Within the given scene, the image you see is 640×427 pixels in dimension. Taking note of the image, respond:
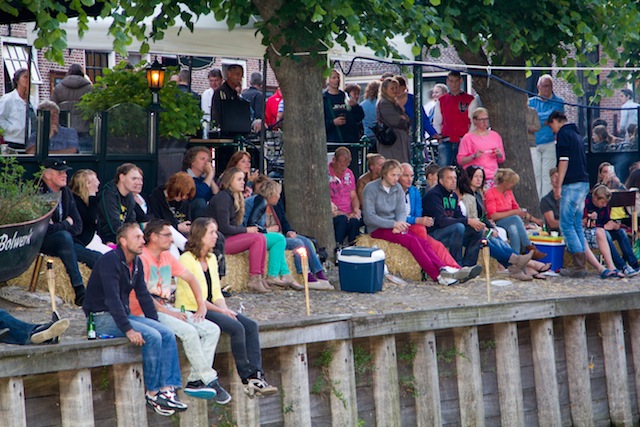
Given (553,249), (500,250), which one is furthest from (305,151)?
(553,249)

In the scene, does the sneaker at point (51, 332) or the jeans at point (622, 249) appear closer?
the sneaker at point (51, 332)

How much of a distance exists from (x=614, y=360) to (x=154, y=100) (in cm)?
580

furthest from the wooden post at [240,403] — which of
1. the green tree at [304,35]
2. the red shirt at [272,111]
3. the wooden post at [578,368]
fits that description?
the red shirt at [272,111]

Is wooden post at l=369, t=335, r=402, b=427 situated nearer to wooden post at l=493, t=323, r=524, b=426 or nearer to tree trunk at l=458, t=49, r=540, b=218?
wooden post at l=493, t=323, r=524, b=426

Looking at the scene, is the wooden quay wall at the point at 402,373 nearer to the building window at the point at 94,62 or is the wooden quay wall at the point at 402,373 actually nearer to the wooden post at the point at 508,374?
the wooden post at the point at 508,374

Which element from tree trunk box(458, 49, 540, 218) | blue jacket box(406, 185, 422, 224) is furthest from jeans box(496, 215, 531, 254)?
tree trunk box(458, 49, 540, 218)

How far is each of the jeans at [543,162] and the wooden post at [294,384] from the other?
9.45 m

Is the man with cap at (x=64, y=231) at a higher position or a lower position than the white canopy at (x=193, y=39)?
lower

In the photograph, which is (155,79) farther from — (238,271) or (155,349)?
(155,349)

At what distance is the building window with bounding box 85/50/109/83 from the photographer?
1059 inches

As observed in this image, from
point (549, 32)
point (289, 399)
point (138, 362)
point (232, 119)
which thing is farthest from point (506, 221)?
point (138, 362)

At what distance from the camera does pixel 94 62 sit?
2705 centimetres

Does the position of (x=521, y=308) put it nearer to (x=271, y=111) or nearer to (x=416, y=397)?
(x=416, y=397)

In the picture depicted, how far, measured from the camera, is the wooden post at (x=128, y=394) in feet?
30.7
